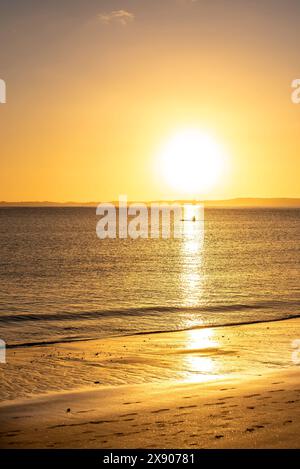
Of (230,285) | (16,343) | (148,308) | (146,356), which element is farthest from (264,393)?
(230,285)

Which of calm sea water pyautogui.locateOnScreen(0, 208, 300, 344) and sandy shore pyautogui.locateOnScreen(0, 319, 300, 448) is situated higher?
calm sea water pyautogui.locateOnScreen(0, 208, 300, 344)

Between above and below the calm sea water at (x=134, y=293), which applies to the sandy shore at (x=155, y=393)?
below

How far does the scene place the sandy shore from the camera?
33.8 feet

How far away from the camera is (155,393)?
46.9 feet

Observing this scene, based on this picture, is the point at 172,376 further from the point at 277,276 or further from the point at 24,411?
the point at 277,276

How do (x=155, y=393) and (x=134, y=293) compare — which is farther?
(x=134, y=293)

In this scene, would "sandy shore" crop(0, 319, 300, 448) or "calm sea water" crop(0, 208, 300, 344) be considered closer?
"sandy shore" crop(0, 319, 300, 448)

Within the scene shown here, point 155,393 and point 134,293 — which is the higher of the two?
point 134,293

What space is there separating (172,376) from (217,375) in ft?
4.73

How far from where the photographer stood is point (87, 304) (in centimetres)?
3572

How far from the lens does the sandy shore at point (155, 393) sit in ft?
33.8

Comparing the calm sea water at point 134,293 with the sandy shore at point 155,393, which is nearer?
the sandy shore at point 155,393
